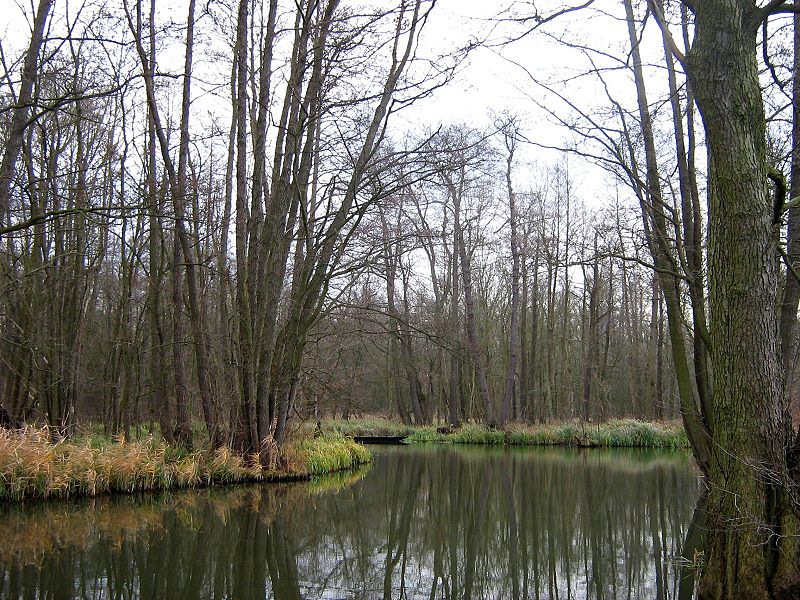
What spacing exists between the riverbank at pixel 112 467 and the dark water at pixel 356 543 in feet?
1.59

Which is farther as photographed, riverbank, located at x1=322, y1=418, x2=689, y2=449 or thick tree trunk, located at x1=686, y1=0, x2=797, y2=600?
riverbank, located at x1=322, y1=418, x2=689, y2=449

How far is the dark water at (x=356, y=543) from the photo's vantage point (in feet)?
17.9

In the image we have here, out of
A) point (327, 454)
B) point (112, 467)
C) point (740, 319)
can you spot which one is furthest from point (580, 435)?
point (740, 319)

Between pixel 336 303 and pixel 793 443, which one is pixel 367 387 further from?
pixel 793 443

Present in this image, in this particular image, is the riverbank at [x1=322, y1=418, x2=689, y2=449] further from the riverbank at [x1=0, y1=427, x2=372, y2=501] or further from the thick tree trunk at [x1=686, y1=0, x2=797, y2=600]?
the thick tree trunk at [x1=686, y1=0, x2=797, y2=600]

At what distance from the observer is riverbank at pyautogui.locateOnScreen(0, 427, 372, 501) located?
8.89 m

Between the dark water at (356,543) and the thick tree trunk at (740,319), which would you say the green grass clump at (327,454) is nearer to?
the dark water at (356,543)

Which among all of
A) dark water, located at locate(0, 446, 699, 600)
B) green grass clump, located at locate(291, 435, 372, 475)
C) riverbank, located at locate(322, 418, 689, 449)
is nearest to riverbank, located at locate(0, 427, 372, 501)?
green grass clump, located at locate(291, 435, 372, 475)

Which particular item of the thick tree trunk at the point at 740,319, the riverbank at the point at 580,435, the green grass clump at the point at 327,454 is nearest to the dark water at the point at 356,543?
the green grass clump at the point at 327,454

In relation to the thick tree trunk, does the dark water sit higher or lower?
lower

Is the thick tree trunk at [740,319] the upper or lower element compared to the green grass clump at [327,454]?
upper

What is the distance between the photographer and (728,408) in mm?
4473

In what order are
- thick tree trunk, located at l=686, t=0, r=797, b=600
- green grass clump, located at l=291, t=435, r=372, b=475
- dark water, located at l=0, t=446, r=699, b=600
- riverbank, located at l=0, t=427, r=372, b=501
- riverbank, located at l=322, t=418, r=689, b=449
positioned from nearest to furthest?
thick tree trunk, located at l=686, t=0, r=797, b=600 < dark water, located at l=0, t=446, r=699, b=600 < riverbank, located at l=0, t=427, r=372, b=501 < green grass clump, located at l=291, t=435, r=372, b=475 < riverbank, located at l=322, t=418, r=689, b=449

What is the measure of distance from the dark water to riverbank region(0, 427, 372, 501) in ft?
1.59
